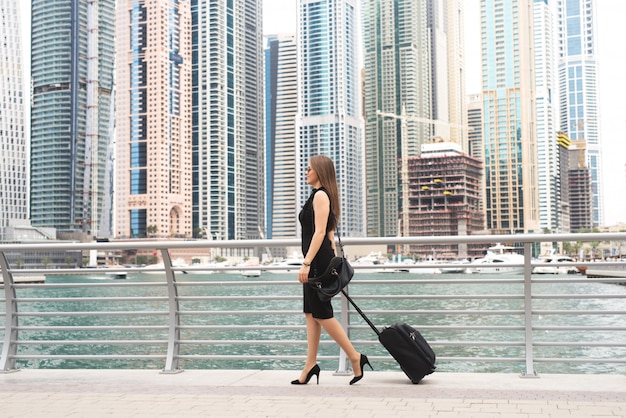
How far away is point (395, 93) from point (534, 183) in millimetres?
42413

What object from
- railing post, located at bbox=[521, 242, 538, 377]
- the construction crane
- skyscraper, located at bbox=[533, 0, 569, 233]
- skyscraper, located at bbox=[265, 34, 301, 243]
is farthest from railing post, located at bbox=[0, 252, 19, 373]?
skyscraper, located at bbox=[265, 34, 301, 243]

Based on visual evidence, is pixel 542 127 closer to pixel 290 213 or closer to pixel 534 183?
pixel 534 183

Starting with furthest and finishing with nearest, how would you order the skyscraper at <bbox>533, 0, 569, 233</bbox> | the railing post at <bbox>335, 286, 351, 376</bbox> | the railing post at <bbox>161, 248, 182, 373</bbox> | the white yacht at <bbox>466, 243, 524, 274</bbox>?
the skyscraper at <bbox>533, 0, 569, 233</bbox> → the railing post at <bbox>161, 248, 182, 373</bbox> → the railing post at <bbox>335, 286, 351, 376</bbox> → the white yacht at <bbox>466, 243, 524, 274</bbox>

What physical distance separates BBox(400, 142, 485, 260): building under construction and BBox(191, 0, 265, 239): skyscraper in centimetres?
3931

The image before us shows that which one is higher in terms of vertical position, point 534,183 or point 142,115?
point 142,115

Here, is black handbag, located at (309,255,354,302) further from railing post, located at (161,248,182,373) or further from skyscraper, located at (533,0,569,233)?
skyscraper, located at (533,0,569,233)

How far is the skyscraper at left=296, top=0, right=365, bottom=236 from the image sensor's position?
17538cm

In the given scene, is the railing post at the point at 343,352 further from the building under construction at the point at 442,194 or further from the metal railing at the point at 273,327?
the building under construction at the point at 442,194

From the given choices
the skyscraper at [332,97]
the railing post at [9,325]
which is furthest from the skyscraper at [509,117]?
the railing post at [9,325]

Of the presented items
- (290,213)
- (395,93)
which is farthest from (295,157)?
(395,93)

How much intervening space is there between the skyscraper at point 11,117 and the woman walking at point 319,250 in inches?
5688

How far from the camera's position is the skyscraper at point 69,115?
6018 inches

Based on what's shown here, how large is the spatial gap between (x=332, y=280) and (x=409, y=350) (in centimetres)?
82

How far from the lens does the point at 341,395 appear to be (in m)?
5.30
